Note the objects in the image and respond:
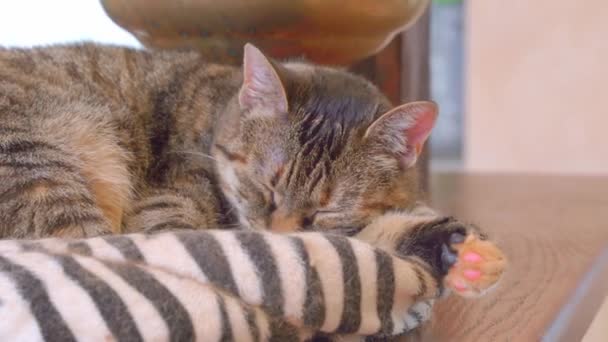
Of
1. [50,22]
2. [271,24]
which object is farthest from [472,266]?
[50,22]

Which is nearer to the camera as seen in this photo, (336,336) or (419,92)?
(336,336)

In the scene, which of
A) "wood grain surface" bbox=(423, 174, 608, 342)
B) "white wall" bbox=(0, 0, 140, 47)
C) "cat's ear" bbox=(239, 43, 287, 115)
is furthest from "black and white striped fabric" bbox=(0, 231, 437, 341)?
"white wall" bbox=(0, 0, 140, 47)

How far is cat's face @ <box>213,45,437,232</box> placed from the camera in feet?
2.97

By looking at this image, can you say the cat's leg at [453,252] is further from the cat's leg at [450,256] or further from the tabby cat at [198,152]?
the tabby cat at [198,152]

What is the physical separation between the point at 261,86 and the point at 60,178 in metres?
0.30

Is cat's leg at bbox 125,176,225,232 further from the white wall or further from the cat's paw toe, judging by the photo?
the white wall

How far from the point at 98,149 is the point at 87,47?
0.27 meters

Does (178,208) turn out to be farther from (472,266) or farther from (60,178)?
(472,266)

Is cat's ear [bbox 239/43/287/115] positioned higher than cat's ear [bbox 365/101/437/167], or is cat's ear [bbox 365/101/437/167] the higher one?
cat's ear [bbox 239/43/287/115]

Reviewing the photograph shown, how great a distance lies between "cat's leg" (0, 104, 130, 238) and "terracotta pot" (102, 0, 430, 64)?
13.3 inches

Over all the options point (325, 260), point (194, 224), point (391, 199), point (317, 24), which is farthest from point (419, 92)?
point (325, 260)

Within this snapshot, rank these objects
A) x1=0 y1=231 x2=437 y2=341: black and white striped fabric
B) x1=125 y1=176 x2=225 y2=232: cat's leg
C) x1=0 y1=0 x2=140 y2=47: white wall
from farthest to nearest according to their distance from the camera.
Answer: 1. x1=0 y1=0 x2=140 y2=47: white wall
2. x1=125 y1=176 x2=225 y2=232: cat's leg
3. x1=0 y1=231 x2=437 y2=341: black and white striped fabric

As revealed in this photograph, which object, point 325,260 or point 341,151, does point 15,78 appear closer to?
point 341,151

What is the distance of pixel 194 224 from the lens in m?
0.93
